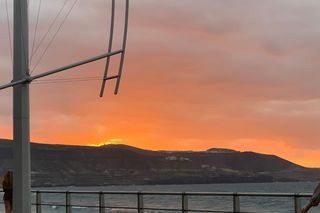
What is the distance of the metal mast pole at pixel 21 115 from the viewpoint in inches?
508

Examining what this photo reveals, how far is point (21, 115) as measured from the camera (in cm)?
1290

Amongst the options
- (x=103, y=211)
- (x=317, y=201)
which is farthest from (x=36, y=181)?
(x=317, y=201)

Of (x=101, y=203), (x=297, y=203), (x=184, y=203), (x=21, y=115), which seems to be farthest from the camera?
(x=101, y=203)

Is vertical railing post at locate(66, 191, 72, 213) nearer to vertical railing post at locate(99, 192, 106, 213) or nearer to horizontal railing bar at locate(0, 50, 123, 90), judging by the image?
vertical railing post at locate(99, 192, 106, 213)

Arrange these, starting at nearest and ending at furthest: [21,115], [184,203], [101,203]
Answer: [21,115]
[184,203]
[101,203]

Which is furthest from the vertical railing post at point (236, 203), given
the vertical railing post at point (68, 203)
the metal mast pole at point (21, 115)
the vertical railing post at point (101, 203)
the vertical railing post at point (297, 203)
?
the vertical railing post at point (68, 203)

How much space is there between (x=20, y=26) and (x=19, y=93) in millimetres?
1319

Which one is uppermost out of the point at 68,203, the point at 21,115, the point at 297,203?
the point at 21,115

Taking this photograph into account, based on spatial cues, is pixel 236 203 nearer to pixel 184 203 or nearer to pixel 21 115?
pixel 184 203

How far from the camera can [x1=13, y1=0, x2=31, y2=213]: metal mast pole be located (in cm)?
1289

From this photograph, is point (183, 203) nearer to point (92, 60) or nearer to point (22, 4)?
point (92, 60)

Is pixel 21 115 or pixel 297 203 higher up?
pixel 21 115

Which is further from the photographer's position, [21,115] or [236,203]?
[21,115]

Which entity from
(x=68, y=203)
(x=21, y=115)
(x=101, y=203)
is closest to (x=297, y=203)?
(x=21, y=115)
